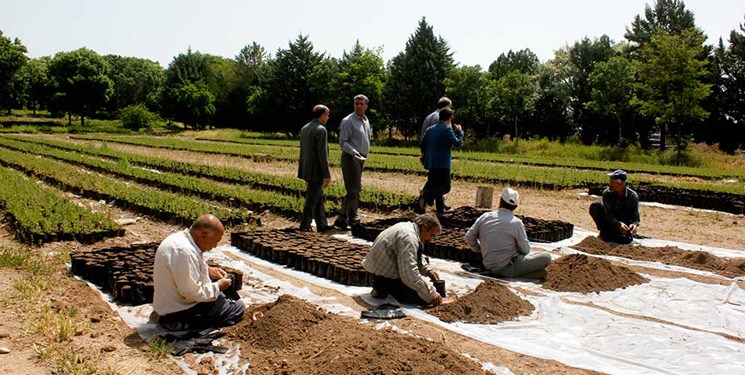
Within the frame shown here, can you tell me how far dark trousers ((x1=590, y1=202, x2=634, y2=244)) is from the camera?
377 inches

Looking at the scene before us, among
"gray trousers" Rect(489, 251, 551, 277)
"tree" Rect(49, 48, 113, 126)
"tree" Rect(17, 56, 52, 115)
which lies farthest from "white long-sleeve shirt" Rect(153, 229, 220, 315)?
"tree" Rect(17, 56, 52, 115)

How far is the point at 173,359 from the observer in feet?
16.7

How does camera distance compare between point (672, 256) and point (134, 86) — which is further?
point (134, 86)

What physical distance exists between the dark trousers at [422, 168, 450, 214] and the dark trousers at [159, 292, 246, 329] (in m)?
6.47

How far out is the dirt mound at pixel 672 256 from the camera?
8.12m

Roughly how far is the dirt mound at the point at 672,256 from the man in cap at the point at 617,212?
0.25 meters

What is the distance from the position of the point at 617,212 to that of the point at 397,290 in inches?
187

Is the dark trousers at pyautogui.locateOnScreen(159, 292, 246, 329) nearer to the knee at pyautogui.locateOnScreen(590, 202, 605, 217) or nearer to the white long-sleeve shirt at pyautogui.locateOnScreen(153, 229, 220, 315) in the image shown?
the white long-sleeve shirt at pyautogui.locateOnScreen(153, 229, 220, 315)

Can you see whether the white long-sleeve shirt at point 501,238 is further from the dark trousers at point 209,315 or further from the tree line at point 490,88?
the tree line at point 490,88

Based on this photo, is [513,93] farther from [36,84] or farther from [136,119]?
[36,84]

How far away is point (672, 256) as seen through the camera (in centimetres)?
869

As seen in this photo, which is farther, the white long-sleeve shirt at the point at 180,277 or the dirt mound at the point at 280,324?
the white long-sleeve shirt at the point at 180,277

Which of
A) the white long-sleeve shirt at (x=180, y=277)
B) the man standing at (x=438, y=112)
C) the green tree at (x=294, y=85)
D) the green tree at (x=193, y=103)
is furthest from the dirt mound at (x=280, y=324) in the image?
the green tree at (x=193, y=103)

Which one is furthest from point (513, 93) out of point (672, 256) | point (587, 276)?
point (587, 276)
